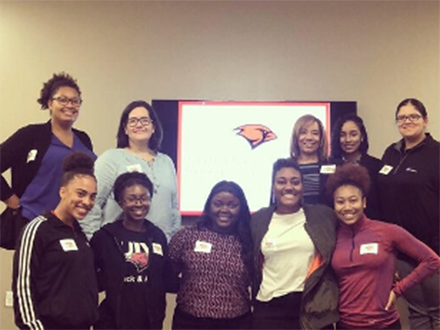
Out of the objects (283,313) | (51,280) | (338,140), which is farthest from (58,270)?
(338,140)

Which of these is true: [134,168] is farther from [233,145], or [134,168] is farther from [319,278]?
[233,145]

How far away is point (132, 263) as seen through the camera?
2.52 meters

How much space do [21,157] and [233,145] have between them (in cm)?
187

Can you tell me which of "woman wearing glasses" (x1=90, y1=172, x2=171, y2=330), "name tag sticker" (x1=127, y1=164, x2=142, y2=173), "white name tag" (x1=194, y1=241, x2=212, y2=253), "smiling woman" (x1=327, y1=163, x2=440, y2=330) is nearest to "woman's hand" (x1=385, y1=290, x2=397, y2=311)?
"smiling woman" (x1=327, y1=163, x2=440, y2=330)

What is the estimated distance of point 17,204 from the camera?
8.89 ft

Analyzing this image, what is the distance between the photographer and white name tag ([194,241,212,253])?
8.93 ft

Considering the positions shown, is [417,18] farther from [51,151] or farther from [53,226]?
[53,226]

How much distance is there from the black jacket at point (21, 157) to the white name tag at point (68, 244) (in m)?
0.60

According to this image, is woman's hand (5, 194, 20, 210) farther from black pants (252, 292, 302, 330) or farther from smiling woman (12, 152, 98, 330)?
black pants (252, 292, 302, 330)

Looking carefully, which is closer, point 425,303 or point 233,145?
point 425,303

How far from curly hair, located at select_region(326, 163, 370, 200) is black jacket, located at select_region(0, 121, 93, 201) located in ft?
5.10

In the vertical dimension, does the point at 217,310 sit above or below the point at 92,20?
below

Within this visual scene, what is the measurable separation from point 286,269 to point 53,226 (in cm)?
119

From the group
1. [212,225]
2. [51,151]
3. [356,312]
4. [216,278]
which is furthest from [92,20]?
[356,312]
